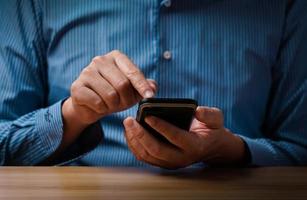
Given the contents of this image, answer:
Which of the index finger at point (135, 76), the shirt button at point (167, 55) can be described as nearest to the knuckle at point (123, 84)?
the index finger at point (135, 76)

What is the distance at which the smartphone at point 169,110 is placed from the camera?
700mm

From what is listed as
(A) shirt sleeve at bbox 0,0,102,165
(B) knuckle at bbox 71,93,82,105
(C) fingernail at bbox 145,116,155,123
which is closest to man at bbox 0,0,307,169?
(A) shirt sleeve at bbox 0,0,102,165

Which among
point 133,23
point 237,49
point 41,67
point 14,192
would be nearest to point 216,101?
point 237,49

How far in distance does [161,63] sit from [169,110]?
289mm

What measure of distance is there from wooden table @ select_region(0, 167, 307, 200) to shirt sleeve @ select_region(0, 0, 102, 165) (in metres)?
0.12

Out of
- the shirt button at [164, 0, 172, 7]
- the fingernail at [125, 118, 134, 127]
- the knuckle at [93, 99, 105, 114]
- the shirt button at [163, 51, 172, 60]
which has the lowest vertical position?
the fingernail at [125, 118, 134, 127]

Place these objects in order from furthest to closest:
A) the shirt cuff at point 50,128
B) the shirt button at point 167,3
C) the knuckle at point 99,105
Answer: the shirt button at point 167,3, the shirt cuff at point 50,128, the knuckle at point 99,105

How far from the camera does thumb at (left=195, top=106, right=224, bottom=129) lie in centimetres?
77

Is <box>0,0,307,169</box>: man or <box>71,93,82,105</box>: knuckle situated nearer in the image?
<box>71,93,82,105</box>: knuckle

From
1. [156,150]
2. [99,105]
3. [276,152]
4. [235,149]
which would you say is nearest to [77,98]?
[99,105]

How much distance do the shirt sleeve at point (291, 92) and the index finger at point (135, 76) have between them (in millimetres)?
318

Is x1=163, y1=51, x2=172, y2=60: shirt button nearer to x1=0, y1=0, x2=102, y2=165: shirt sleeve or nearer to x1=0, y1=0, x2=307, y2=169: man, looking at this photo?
x1=0, y1=0, x2=307, y2=169: man

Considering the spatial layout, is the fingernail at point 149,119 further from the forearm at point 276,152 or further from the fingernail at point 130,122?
the forearm at point 276,152

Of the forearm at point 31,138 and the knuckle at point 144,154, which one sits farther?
the forearm at point 31,138
